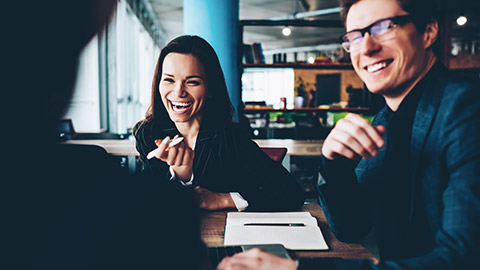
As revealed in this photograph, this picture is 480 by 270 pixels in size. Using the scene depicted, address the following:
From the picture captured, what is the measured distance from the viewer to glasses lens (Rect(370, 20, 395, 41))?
1.09 metres

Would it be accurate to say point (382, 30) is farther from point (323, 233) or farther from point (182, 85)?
point (182, 85)

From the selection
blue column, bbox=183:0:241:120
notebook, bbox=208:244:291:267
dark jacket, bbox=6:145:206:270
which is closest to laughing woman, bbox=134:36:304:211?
notebook, bbox=208:244:291:267

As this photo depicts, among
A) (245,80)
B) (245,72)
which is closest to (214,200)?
(245,80)

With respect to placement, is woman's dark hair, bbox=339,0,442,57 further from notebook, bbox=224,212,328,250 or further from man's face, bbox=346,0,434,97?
notebook, bbox=224,212,328,250

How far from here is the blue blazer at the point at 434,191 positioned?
0.78 metres

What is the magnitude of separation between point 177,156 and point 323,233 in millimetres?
707

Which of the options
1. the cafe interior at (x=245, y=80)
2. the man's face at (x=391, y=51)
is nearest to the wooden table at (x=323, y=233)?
the man's face at (x=391, y=51)

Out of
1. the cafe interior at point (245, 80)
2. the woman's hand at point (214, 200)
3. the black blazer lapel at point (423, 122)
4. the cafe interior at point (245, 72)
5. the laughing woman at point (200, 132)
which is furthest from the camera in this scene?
the cafe interior at point (245, 72)

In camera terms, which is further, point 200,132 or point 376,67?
point 200,132

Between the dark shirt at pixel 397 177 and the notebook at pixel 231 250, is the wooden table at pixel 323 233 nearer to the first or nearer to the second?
the notebook at pixel 231 250

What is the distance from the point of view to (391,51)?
1.11m

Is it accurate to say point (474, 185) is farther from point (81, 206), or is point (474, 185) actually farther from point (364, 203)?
point (81, 206)

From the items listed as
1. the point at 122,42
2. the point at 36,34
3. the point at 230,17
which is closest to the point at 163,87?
the point at 36,34

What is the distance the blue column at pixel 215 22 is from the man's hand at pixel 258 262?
4.23m
